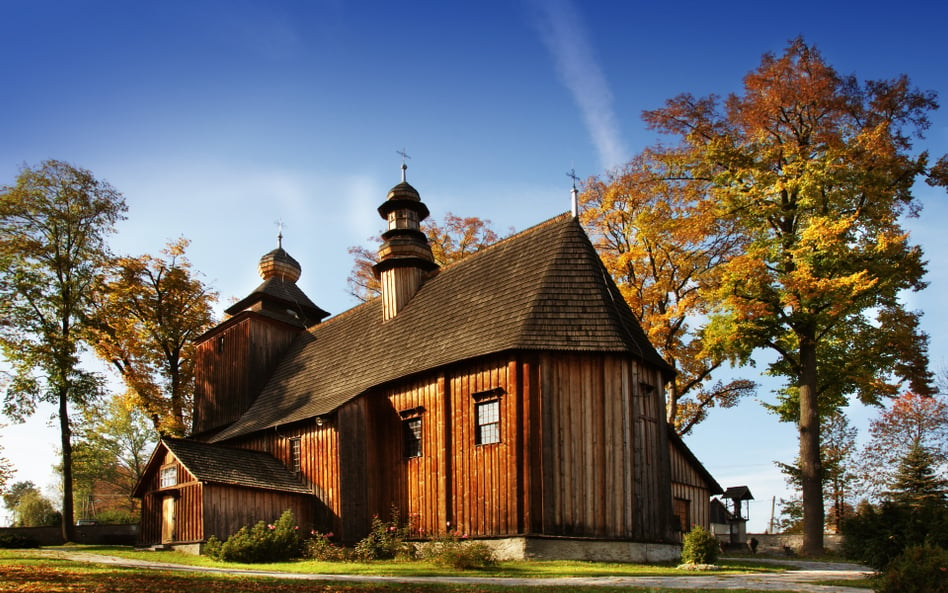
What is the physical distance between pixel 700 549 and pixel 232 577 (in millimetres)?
9932

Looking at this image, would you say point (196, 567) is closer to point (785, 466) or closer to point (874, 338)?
point (874, 338)

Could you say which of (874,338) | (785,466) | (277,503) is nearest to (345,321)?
(277,503)

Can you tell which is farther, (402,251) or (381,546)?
(402,251)

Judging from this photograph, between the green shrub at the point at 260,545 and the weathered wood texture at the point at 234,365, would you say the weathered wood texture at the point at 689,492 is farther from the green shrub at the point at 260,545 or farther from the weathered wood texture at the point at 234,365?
the weathered wood texture at the point at 234,365

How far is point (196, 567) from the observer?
58.2 feet

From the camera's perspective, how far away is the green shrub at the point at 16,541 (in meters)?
24.2

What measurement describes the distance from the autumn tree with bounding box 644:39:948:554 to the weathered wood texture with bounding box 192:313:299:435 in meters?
17.2

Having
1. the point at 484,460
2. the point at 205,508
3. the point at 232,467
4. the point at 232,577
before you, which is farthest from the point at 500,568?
the point at 232,467

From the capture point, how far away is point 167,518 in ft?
76.0

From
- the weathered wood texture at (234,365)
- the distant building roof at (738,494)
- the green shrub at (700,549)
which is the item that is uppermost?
the weathered wood texture at (234,365)

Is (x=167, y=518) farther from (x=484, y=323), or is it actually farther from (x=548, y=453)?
(x=548, y=453)

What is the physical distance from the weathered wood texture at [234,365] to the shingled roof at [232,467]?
6652mm

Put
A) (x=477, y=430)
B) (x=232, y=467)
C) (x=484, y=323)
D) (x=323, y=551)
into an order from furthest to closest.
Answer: (x=232, y=467) < (x=484, y=323) < (x=477, y=430) < (x=323, y=551)

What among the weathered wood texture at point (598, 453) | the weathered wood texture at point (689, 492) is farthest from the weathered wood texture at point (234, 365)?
the weathered wood texture at point (689, 492)
